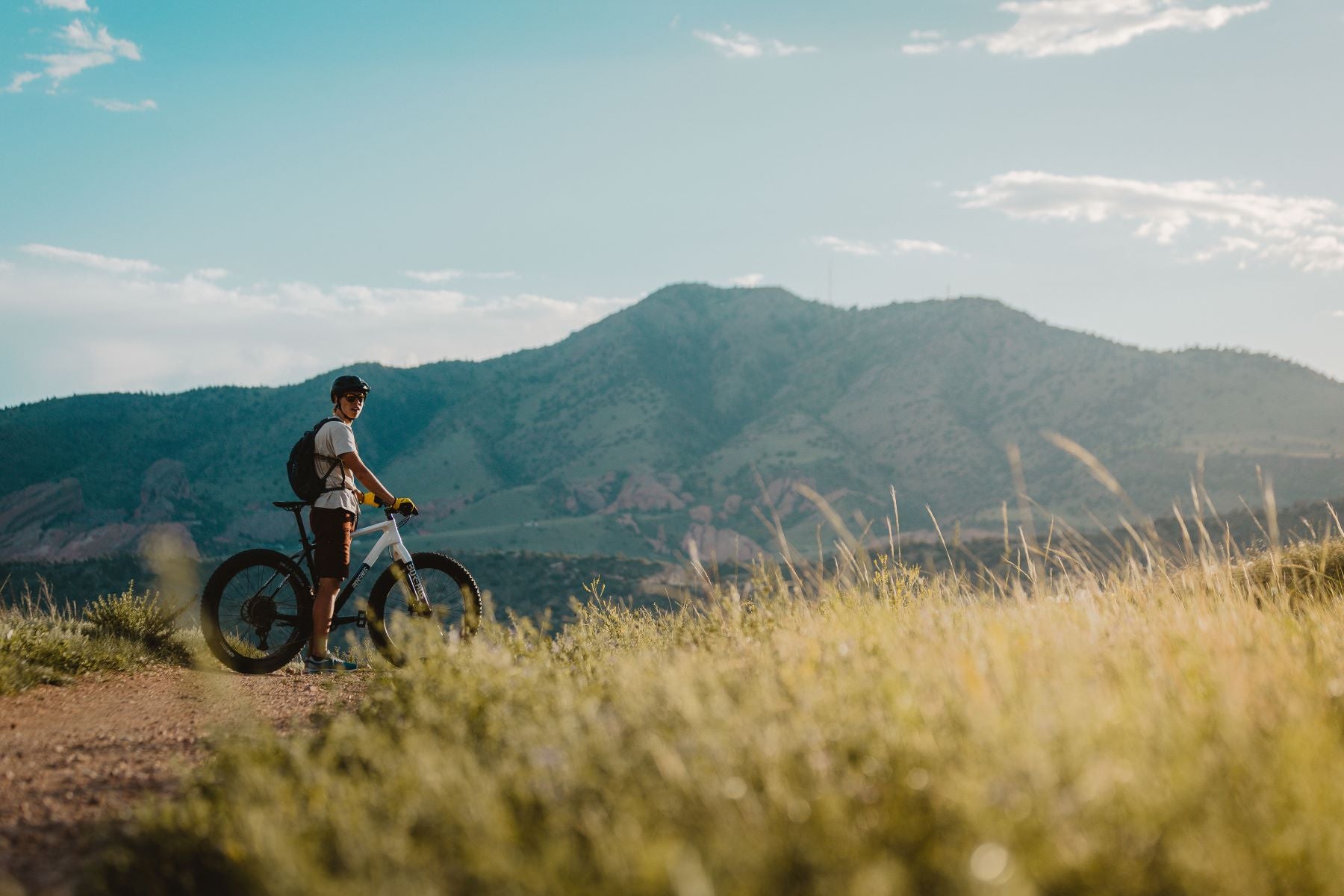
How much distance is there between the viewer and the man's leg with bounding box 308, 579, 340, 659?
7.23 m

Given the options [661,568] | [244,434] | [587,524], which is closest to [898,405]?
[587,524]

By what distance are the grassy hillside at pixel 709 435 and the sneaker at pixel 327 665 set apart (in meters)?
56.7

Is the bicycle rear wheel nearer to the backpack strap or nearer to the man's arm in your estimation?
the backpack strap

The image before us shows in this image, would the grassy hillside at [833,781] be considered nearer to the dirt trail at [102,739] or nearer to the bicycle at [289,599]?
the dirt trail at [102,739]

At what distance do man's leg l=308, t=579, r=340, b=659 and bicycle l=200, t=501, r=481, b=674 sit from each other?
0.09 meters

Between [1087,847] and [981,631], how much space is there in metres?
2.19

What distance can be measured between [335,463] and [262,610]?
4.49 feet

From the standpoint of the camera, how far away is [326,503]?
281 inches

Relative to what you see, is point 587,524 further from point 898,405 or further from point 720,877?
point 720,877

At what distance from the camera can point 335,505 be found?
7148mm

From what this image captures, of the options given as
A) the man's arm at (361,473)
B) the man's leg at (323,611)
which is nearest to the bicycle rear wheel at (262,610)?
the man's leg at (323,611)

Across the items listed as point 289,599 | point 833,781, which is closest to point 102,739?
point 289,599

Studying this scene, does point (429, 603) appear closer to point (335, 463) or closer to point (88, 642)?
point (335, 463)

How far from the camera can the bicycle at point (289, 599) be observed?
Result: 24.0 ft
